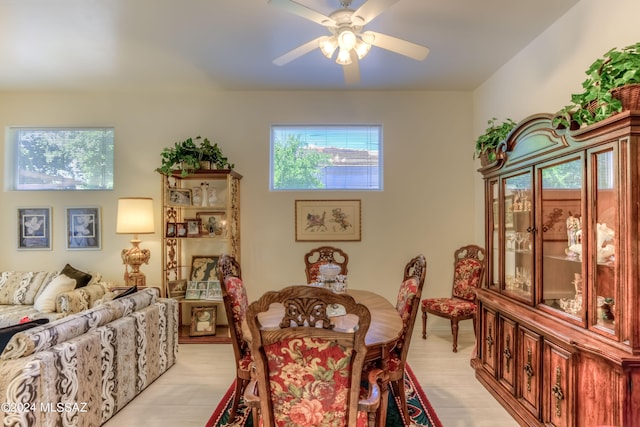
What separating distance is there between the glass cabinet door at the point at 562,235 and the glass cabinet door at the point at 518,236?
100mm

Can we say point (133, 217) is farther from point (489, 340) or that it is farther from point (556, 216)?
point (556, 216)

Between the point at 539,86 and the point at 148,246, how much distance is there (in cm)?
456

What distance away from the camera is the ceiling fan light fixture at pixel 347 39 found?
1.97m

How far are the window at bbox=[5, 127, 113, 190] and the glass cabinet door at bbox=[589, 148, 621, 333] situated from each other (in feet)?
15.8

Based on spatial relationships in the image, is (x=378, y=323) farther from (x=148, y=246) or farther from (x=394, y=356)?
(x=148, y=246)

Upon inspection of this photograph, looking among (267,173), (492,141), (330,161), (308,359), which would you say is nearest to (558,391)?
(308,359)

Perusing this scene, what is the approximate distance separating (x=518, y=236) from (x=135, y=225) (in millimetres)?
3805

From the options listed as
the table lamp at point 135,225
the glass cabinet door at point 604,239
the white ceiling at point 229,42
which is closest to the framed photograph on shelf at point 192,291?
the table lamp at point 135,225

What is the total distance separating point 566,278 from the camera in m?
1.98

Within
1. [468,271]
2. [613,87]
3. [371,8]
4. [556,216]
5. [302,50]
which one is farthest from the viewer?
[468,271]

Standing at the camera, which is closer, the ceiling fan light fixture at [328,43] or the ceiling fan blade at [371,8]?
the ceiling fan blade at [371,8]

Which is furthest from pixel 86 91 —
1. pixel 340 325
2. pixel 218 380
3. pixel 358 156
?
pixel 340 325

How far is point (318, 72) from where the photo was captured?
11.3 feet

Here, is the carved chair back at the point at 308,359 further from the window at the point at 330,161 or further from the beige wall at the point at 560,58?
the window at the point at 330,161
